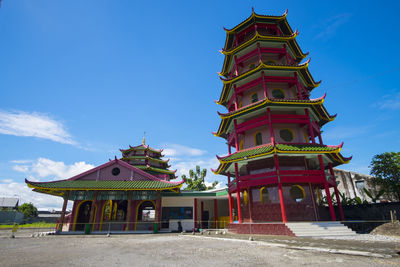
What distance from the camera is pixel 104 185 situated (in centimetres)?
2009

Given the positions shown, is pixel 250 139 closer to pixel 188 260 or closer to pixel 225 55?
pixel 225 55

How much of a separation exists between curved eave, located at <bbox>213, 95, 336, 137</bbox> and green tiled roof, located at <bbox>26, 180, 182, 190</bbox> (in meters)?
7.49

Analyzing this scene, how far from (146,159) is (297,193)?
19.8 meters

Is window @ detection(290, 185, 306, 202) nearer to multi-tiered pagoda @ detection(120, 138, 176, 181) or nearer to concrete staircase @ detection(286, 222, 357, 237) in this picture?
concrete staircase @ detection(286, 222, 357, 237)

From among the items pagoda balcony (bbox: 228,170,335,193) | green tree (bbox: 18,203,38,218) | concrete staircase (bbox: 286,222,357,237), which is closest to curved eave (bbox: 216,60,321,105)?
pagoda balcony (bbox: 228,170,335,193)

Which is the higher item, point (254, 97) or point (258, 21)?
point (258, 21)

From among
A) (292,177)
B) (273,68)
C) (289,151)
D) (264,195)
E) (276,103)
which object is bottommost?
(264,195)

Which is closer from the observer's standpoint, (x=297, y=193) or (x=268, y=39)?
(x=297, y=193)

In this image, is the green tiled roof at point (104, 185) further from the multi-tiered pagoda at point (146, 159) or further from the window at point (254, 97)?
the window at point (254, 97)

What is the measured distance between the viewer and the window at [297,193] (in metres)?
16.1

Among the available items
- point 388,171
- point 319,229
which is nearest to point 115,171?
point 319,229

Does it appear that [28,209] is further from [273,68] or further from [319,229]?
[319,229]

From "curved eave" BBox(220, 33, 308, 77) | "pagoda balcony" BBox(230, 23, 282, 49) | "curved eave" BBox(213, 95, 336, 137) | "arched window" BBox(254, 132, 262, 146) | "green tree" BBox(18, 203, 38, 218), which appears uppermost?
"pagoda balcony" BBox(230, 23, 282, 49)

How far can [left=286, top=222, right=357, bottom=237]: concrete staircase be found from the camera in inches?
476
